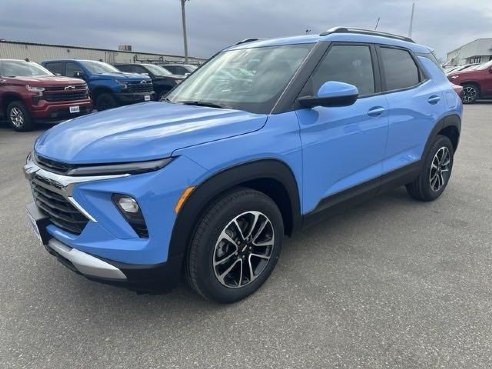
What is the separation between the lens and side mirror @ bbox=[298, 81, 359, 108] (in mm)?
2600

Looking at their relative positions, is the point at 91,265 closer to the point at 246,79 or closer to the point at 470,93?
the point at 246,79

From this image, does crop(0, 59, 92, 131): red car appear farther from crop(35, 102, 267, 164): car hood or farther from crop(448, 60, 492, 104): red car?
crop(448, 60, 492, 104): red car

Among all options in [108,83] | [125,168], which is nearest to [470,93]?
[108,83]

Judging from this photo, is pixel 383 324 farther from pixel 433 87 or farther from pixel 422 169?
pixel 433 87

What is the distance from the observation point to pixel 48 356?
7.13 ft

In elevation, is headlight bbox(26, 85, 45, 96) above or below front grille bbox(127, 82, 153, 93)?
above

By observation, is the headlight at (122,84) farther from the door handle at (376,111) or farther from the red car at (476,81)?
the red car at (476,81)

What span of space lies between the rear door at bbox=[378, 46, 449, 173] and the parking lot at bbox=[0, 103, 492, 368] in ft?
2.52

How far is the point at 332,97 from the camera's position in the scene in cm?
259

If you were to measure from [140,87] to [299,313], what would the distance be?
1047 centimetres

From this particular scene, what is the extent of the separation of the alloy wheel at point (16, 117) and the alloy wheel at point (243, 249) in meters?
9.21

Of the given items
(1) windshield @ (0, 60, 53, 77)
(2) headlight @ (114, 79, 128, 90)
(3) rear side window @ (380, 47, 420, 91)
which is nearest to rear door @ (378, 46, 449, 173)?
(3) rear side window @ (380, 47, 420, 91)

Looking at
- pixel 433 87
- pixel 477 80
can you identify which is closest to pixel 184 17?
pixel 477 80

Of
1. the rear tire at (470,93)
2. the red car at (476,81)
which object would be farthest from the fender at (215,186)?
the rear tire at (470,93)
